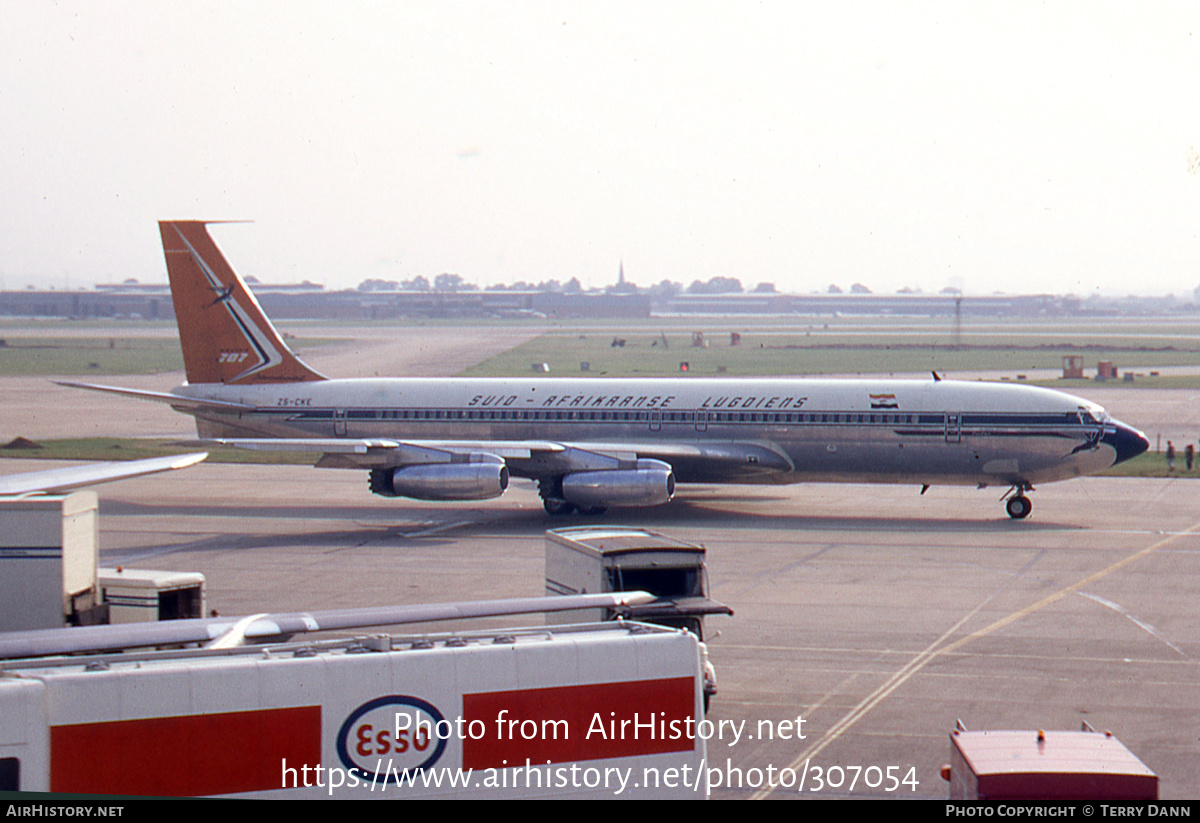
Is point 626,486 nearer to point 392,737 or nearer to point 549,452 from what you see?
point 549,452

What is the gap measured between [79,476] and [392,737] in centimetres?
1432

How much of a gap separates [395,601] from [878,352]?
117536 millimetres

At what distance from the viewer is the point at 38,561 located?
18.8m

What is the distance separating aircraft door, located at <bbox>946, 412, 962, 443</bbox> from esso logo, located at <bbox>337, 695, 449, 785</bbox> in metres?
28.1

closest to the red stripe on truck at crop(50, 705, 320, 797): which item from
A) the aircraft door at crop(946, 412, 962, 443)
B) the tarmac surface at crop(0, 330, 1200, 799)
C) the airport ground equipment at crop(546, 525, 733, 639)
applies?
the tarmac surface at crop(0, 330, 1200, 799)

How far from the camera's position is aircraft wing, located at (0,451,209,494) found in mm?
22453

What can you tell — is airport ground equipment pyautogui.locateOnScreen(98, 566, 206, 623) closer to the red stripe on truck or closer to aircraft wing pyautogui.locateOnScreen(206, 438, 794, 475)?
the red stripe on truck

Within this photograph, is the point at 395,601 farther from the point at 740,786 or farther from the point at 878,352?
the point at 878,352

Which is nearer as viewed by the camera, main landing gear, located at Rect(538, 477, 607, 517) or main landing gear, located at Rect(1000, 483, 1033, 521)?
main landing gear, located at Rect(1000, 483, 1033, 521)

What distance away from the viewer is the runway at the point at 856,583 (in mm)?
18297

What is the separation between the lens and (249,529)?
36.5 meters

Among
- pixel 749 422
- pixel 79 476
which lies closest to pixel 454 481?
pixel 749 422
